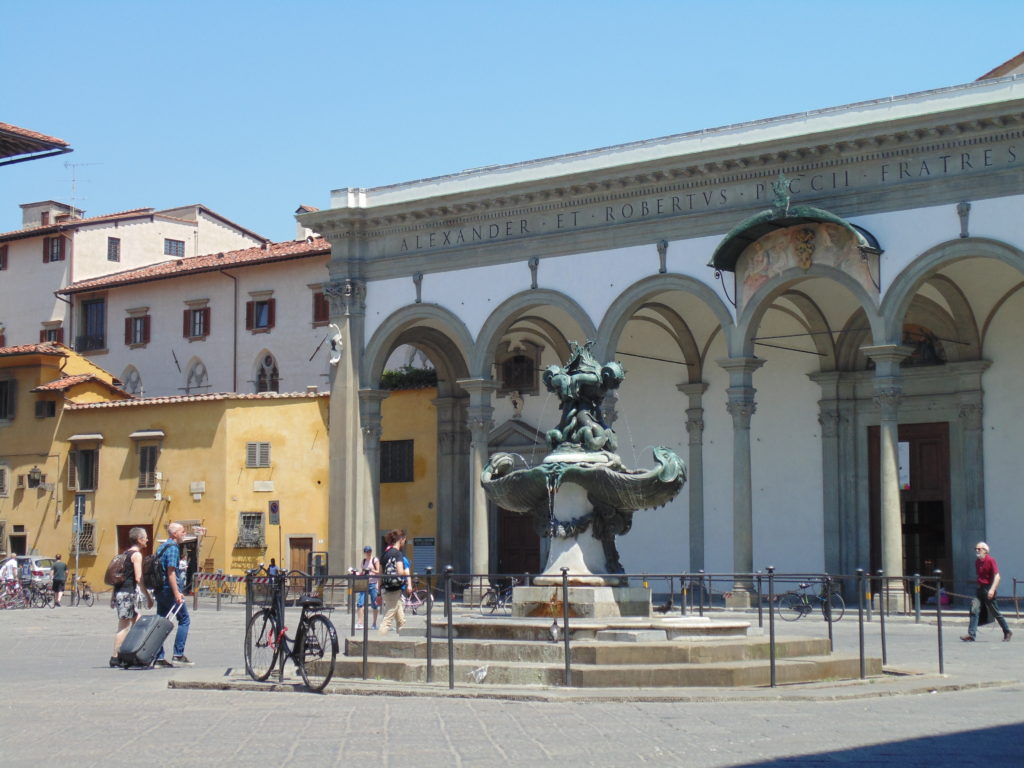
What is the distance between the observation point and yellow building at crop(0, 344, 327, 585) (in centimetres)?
3672

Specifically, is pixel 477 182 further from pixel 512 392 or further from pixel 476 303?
pixel 512 392

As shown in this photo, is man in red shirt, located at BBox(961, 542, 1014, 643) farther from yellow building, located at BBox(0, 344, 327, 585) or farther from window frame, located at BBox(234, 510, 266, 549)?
window frame, located at BBox(234, 510, 266, 549)

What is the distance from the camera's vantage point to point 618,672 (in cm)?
1228

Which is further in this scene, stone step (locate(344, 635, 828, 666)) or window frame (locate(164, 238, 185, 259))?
window frame (locate(164, 238, 185, 259))

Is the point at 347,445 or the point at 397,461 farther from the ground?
the point at 347,445

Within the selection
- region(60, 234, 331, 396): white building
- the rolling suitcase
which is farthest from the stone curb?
region(60, 234, 331, 396): white building

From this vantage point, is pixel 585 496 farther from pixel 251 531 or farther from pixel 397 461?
pixel 251 531

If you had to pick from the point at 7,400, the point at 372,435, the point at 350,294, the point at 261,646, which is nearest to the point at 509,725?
the point at 261,646

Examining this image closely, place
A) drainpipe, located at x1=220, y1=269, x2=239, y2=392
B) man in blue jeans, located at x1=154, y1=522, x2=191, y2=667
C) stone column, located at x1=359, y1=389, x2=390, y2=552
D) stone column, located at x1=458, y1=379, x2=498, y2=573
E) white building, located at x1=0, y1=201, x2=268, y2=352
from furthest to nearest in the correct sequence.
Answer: white building, located at x1=0, y1=201, x2=268, y2=352, drainpipe, located at x1=220, y1=269, x2=239, y2=392, stone column, located at x1=359, y1=389, x2=390, y2=552, stone column, located at x1=458, y1=379, x2=498, y2=573, man in blue jeans, located at x1=154, y1=522, x2=191, y2=667

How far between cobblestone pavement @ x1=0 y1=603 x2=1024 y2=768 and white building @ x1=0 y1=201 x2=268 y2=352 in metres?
34.9

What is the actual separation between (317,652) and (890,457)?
51.1 ft

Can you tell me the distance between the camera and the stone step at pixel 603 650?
12.7 meters

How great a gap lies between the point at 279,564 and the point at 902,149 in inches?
711

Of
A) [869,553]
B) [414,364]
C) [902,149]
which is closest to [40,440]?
[414,364]
